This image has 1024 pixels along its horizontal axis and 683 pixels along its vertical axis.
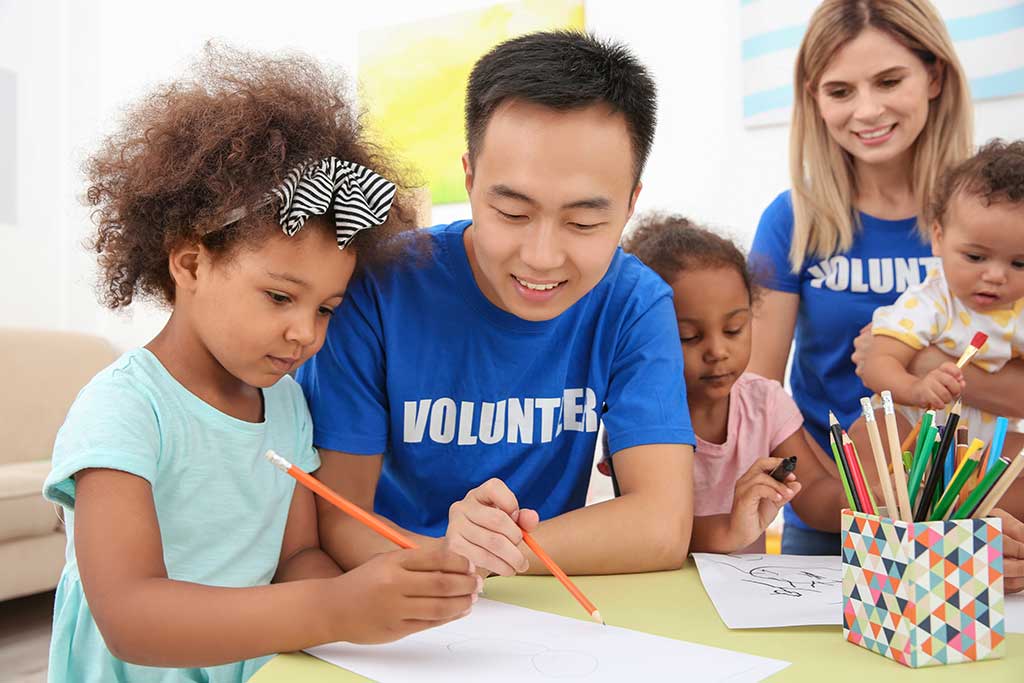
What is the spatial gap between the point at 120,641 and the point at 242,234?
420 millimetres

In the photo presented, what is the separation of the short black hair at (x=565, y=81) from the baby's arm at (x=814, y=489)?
51 cm

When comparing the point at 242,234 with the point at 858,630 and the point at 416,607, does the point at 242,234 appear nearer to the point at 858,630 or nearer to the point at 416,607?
the point at 416,607

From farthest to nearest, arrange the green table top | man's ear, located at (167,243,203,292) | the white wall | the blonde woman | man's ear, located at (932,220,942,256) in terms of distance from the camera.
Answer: the white wall < the blonde woman < man's ear, located at (932,220,942,256) < man's ear, located at (167,243,203,292) < the green table top

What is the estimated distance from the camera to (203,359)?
978 millimetres

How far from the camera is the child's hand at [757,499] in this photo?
1.00 m

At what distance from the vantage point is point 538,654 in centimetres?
68

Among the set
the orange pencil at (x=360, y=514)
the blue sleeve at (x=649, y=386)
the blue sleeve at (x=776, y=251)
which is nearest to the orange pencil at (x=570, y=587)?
the orange pencil at (x=360, y=514)

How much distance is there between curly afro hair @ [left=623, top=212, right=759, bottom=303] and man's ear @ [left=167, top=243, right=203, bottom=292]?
0.72 meters

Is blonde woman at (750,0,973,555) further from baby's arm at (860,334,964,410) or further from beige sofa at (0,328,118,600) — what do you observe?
beige sofa at (0,328,118,600)

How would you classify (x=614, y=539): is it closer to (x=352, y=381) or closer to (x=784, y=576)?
(x=784, y=576)

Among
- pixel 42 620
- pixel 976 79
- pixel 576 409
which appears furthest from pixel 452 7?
pixel 576 409

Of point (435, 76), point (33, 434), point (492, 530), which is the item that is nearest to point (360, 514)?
point (492, 530)

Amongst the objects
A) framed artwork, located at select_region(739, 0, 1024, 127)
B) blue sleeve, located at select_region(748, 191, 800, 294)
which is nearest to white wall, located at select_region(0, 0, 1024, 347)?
framed artwork, located at select_region(739, 0, 1024, 127)

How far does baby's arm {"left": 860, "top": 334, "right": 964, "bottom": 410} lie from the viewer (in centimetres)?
111
